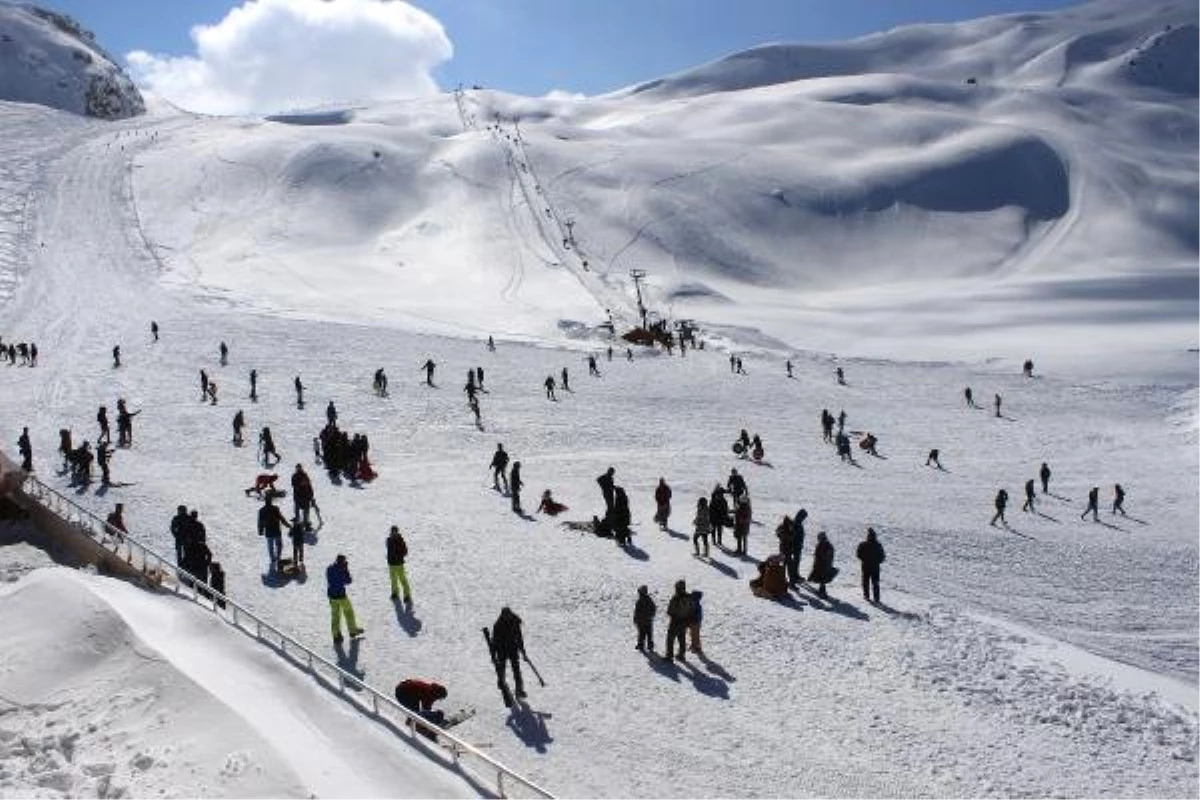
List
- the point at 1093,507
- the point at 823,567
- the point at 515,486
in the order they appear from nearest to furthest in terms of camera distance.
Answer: the point at 823,567, the point at 515,486, the point at 1093,507

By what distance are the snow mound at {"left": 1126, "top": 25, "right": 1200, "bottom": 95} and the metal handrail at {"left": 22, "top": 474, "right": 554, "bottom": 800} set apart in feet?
639

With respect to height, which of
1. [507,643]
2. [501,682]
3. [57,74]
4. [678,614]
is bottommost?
[501,682]

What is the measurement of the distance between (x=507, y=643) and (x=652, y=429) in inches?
829

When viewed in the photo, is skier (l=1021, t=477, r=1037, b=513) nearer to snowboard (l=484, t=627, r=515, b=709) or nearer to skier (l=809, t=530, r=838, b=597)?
skier (l=809, t=530, r=838, b=597)

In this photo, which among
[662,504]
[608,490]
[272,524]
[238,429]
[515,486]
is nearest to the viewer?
[272,524]

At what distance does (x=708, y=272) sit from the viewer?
8694 cm

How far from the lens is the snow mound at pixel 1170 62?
181375 millimetres

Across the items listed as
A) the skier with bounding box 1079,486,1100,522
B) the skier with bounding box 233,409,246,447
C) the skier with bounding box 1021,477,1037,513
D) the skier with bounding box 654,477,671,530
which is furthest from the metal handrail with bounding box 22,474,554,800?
the skier with bounding box 1079,486,1100,522

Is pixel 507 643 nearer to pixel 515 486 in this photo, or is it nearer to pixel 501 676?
pixel 501 676

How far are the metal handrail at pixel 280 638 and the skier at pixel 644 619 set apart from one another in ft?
12.4

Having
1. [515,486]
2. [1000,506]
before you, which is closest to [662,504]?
[515,486]

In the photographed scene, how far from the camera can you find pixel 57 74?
15125 centimetres

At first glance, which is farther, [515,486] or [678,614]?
[515,486]

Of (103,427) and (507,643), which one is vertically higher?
(103,427)
